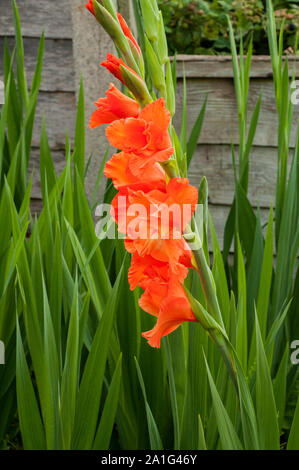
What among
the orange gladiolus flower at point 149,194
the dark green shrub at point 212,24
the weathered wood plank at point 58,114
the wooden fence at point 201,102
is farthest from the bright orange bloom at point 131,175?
the dark green shrub at point 212,24

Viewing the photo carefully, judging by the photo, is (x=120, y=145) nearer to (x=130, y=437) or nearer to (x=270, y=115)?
(x=130, y=437)

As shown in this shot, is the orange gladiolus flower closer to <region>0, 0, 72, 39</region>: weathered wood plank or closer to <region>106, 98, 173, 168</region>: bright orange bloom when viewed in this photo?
<region>106, 98, 173, 168</region>: bright orange bloom

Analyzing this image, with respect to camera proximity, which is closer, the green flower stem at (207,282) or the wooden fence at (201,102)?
the green flower stem at (207,282)

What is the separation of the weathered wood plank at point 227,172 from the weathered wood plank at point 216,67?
0.19 metres

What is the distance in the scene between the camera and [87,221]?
0.89 metres

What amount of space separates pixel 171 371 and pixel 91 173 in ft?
3.28

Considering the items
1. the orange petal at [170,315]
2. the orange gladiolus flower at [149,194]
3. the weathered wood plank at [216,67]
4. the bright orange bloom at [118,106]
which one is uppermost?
the weathered wood plank at [216,67]

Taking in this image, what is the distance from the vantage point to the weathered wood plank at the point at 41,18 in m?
1.72

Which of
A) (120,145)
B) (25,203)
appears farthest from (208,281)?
(25,203)

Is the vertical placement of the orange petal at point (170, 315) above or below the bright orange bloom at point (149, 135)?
below

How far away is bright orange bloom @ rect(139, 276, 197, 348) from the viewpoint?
460 millimetres

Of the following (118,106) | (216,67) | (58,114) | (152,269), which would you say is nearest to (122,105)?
(118,106)

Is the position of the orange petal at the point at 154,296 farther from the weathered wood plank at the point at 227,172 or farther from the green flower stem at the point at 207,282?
the weathered wood plank at the point at 227,172

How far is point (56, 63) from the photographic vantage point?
1.75 metres
